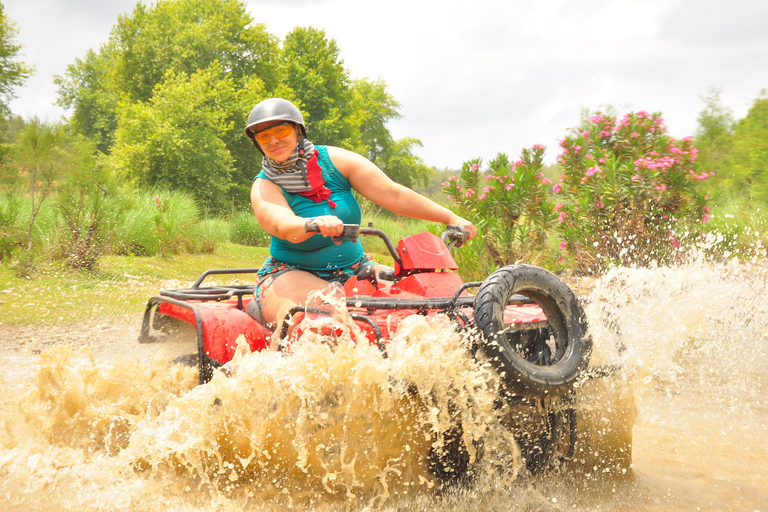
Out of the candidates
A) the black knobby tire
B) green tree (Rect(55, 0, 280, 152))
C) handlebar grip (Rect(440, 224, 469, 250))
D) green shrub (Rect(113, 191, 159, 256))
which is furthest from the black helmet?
green tree (Rect(55, 0, 280, 152))

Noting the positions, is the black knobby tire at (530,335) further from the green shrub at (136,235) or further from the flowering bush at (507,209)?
the green shrub at (136,235)

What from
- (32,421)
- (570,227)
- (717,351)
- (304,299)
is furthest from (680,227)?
(32,421)

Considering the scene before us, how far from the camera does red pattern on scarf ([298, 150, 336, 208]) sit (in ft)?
12.1

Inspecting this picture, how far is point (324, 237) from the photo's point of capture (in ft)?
12.1

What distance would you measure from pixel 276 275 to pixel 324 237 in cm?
35

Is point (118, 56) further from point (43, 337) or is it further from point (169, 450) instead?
point (169, 450)

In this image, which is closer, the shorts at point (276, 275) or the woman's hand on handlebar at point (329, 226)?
the woman's hand on handlebar at point (329, 226)

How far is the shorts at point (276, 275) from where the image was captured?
144 inches

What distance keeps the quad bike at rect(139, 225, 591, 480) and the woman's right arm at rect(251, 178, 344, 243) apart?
11cm

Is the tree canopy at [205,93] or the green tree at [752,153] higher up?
the tree canopy at [205,93]

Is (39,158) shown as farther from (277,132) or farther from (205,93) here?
(205,93)

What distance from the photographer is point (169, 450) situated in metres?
3.21

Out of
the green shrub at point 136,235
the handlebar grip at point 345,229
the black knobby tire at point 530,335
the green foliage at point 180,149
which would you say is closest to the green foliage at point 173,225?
the green shrub at point 136,235

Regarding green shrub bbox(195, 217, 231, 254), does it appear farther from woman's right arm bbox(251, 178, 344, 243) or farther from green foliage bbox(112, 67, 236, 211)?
woman's right arm bbox(251, 178, 344, 243)
